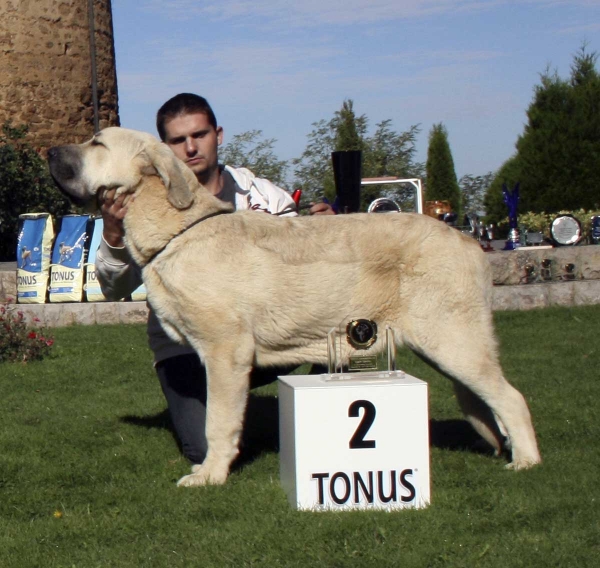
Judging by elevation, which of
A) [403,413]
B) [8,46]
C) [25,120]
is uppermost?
[8,46]

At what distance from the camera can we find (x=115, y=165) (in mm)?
4223

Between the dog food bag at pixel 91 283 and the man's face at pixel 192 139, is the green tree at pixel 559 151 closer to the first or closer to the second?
the dog food bag at pixel 91 283

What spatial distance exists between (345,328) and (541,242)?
9.26 metres

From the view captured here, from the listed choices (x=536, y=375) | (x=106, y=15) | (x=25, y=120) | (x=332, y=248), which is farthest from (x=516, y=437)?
(x=106, y=15)

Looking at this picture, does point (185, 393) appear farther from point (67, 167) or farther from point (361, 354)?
point (67, 167)

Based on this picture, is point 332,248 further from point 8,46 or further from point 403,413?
point 8,46

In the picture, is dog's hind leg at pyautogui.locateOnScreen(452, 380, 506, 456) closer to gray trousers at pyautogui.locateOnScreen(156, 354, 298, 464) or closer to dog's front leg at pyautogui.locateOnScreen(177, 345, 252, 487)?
gray trousers at pyautogui.locateOnScreen(156, 354, 298, 464)

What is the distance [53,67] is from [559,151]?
33.7 feet

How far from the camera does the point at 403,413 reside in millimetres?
3777

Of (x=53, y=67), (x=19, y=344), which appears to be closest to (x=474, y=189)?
(x=53, y=67)

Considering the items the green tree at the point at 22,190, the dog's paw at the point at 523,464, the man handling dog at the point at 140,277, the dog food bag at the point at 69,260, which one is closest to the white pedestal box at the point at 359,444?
the dog's paw at the point at 523,464

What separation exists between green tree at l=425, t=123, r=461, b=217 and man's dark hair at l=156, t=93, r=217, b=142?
57.4 feet

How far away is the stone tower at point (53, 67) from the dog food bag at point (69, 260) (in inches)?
311

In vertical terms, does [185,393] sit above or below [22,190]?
below
